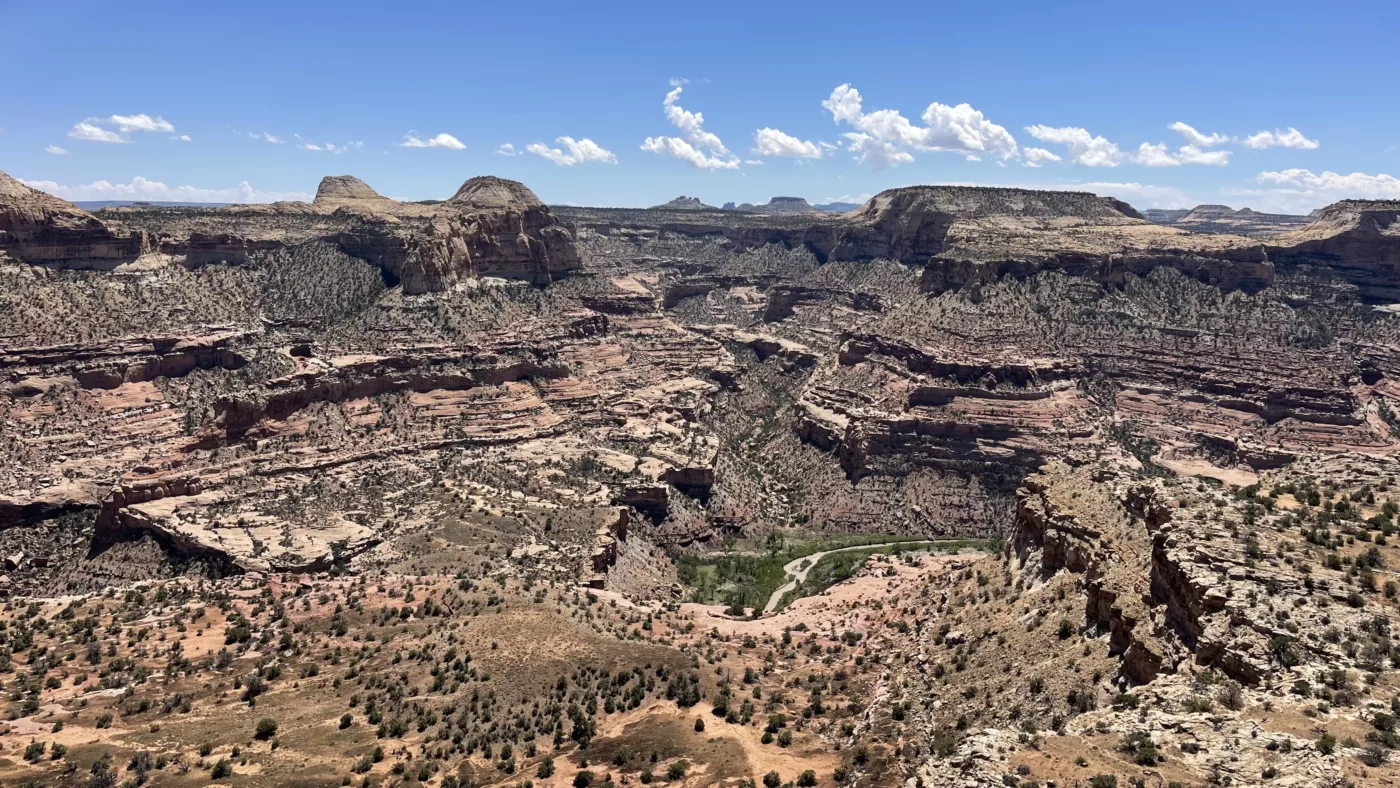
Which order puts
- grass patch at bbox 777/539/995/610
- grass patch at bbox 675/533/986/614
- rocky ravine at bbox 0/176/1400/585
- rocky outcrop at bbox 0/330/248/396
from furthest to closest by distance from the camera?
rocky outcrop at bbox 0/330/248/396 < rocky ravine at bbox 0/176/1400/585 < grass patch at bbox 675/533/986/614 < grass patch at bbox 777/539/995/610

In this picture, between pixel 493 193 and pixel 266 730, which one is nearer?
pixel 266 730

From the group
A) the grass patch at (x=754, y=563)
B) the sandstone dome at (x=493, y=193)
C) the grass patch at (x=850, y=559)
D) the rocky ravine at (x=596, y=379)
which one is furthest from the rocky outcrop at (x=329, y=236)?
the grass patch at (x=850, y=559)

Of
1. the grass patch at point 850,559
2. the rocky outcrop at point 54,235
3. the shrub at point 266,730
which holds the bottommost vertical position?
the grass patch at point 850,559

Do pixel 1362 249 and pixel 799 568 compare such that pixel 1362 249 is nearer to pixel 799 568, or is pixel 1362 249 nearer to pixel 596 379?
pixel 799 568

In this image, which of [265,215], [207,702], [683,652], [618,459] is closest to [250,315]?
[265,215]

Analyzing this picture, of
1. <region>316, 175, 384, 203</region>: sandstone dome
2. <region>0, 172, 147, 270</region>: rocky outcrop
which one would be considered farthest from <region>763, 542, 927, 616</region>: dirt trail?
<region>316, 175, 384, 203</region>: sandstone dome

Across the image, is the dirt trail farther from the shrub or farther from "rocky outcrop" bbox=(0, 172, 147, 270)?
"rocky outcrop" bbox=(0, 172, 147, 270)

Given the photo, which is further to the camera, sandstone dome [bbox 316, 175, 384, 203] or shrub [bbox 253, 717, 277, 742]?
sandstone dome [bbox 316, 175, 384, 203]

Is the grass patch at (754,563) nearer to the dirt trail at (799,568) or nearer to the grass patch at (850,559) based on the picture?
the grass patch at (850,559)

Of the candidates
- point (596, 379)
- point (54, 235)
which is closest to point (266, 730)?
point (596, 379)
